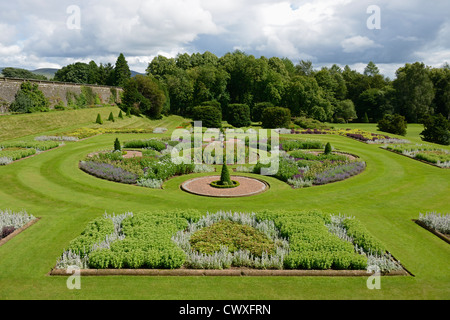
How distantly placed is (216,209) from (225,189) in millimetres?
3969

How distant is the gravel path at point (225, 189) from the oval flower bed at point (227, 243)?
443 cm

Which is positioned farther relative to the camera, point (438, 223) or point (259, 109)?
point (259, 109)

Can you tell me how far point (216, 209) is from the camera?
14359 mm

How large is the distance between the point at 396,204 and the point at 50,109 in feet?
179

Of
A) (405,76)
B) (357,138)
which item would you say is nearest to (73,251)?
(357,138)

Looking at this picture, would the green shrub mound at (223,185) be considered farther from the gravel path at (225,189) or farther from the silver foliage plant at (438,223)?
the silver foliage plant at (438,223)

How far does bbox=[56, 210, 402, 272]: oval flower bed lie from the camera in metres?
9.26

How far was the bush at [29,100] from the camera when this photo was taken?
46094mm

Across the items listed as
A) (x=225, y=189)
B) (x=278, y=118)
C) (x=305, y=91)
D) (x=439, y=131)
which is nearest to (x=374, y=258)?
(x=225, y=189)

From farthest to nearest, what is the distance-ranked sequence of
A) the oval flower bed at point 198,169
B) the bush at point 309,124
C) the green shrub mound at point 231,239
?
the bush at point 309,124 < the oval flower bed at point 198,169 < the green shrub mound at point 231,239

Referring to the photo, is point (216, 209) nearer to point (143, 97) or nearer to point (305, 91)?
point (305, 91)

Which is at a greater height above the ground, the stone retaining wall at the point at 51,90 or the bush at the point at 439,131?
the stone retaining wall at the point at 51,90

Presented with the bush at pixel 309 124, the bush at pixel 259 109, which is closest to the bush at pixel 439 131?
the bush at pixel 309 124

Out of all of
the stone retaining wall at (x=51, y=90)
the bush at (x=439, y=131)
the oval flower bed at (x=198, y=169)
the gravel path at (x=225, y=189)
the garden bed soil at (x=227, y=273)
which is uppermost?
the stone retaining wall at (x=51, y=90)
